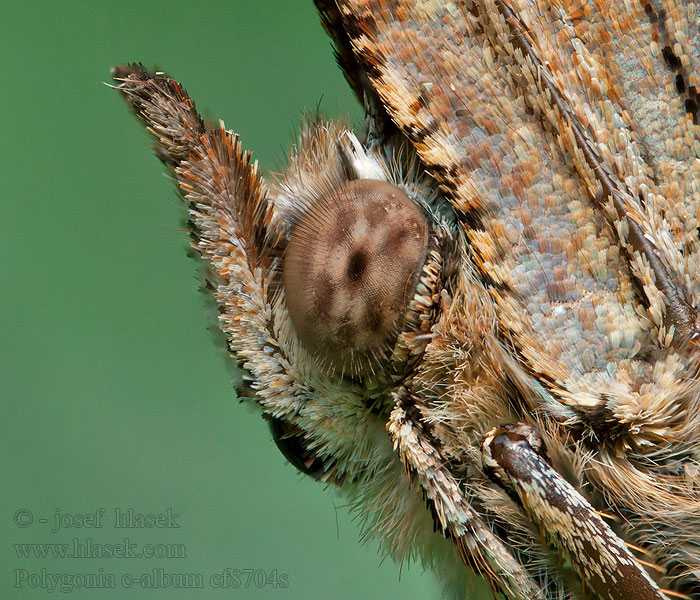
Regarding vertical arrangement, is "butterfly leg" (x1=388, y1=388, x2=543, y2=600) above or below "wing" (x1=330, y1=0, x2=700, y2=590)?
below

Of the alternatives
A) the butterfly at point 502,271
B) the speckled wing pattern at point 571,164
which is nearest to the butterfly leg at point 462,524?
the butterfly at point 502,271

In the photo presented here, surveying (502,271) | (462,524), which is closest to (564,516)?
(462,524)

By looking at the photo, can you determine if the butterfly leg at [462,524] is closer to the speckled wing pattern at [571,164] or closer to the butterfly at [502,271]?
the butterfly at [502,271]

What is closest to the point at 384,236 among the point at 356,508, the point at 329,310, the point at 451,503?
the point at 329,310

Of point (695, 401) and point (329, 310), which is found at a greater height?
point (329, 310)

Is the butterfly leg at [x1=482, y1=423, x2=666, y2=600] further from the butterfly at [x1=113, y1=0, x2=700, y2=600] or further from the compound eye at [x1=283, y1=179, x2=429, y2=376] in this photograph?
the compound eye at [x1=283, y1=179, x2=429, y2=376]

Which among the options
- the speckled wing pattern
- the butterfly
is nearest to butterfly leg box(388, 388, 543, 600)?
the butterfly

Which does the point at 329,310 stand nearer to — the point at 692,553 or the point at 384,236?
the point at 384,236

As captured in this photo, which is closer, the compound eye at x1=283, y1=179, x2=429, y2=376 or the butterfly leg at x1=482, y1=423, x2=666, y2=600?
the butterfly leg at x1=482, y1=423, x2=666, y2=600
